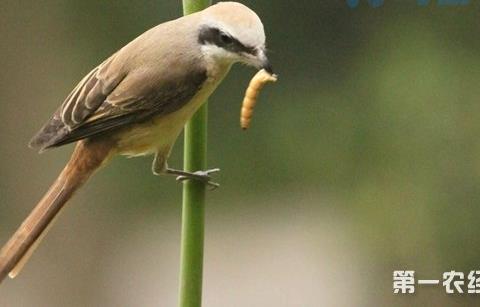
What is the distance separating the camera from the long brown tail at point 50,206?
67 centimetres

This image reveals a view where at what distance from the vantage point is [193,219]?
0.63 metres

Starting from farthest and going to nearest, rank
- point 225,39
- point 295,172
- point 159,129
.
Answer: point 295,172 < point 159,129 < point 225,39

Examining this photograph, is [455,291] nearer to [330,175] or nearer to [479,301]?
[479,301]

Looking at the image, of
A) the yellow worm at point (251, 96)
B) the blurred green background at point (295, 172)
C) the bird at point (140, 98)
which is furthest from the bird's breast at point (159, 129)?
the blurred green background at point (295, 172)

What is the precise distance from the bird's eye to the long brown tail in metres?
0.17

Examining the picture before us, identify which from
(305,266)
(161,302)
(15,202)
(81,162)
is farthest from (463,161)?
(81,162)

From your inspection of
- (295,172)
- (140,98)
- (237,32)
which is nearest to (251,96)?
(237,32)

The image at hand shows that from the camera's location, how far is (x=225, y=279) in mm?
1423

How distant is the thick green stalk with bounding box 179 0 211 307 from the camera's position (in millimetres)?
628

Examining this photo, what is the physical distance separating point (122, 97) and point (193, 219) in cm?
24
